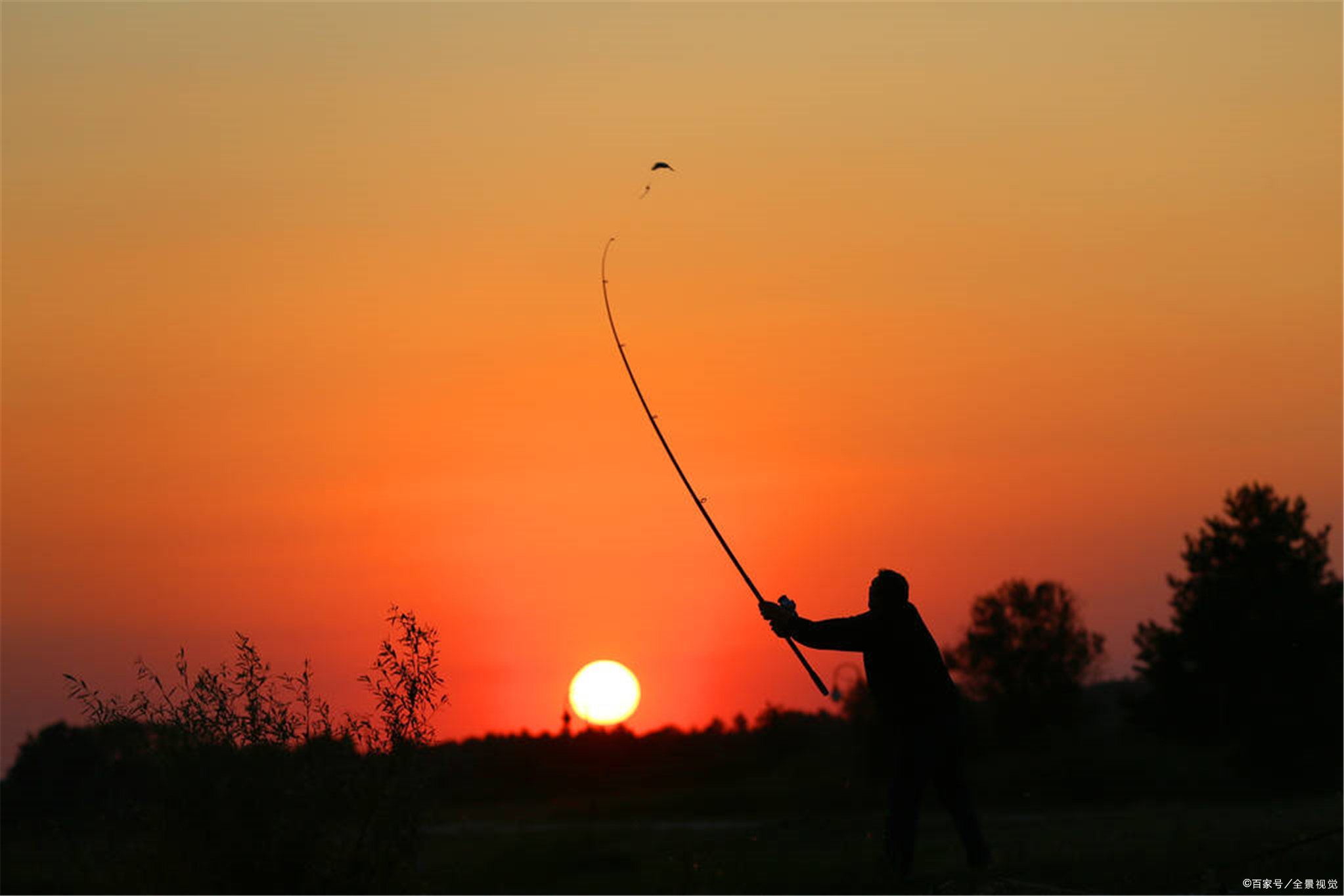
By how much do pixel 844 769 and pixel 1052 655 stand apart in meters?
19.8

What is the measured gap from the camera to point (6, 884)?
120ft

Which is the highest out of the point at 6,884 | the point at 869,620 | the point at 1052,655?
the point at 1052,655

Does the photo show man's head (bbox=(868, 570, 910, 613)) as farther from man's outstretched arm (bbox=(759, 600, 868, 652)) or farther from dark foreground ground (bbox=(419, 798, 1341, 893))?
dark foreground ground (bbox=(419, 798, 1341, 893))

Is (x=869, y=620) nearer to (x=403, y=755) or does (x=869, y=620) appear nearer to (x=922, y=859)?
(x=403, y=755)

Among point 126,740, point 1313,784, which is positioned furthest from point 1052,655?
point 126,740

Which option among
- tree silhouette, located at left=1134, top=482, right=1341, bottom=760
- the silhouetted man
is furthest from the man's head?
tree silhouette, located at left=1134, top=482, right=1341, bottom=760

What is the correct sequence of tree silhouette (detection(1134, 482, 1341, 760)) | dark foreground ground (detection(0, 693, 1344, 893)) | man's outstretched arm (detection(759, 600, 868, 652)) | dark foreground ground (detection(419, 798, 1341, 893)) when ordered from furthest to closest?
tree silhouette (detection(1134, 482, 1341, 760)) → dark foreground ground (detection(419, 798, 1341, 893)) → man's outstretched arm (detection(759, 600, 868, 652)) → dark foreground ground (detection(0, 693, 1344, 893))

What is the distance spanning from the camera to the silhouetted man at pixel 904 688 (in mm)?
13555

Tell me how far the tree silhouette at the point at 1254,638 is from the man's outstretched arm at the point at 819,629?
150 feet

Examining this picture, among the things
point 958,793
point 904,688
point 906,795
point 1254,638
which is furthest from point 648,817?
point 904,688

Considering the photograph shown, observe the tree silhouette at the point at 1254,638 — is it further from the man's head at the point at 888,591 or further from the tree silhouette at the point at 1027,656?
the man's head at the point at 888,591

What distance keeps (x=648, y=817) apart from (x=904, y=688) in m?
39.7

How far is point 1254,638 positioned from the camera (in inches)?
2228

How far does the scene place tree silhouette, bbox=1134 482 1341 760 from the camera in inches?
2165
